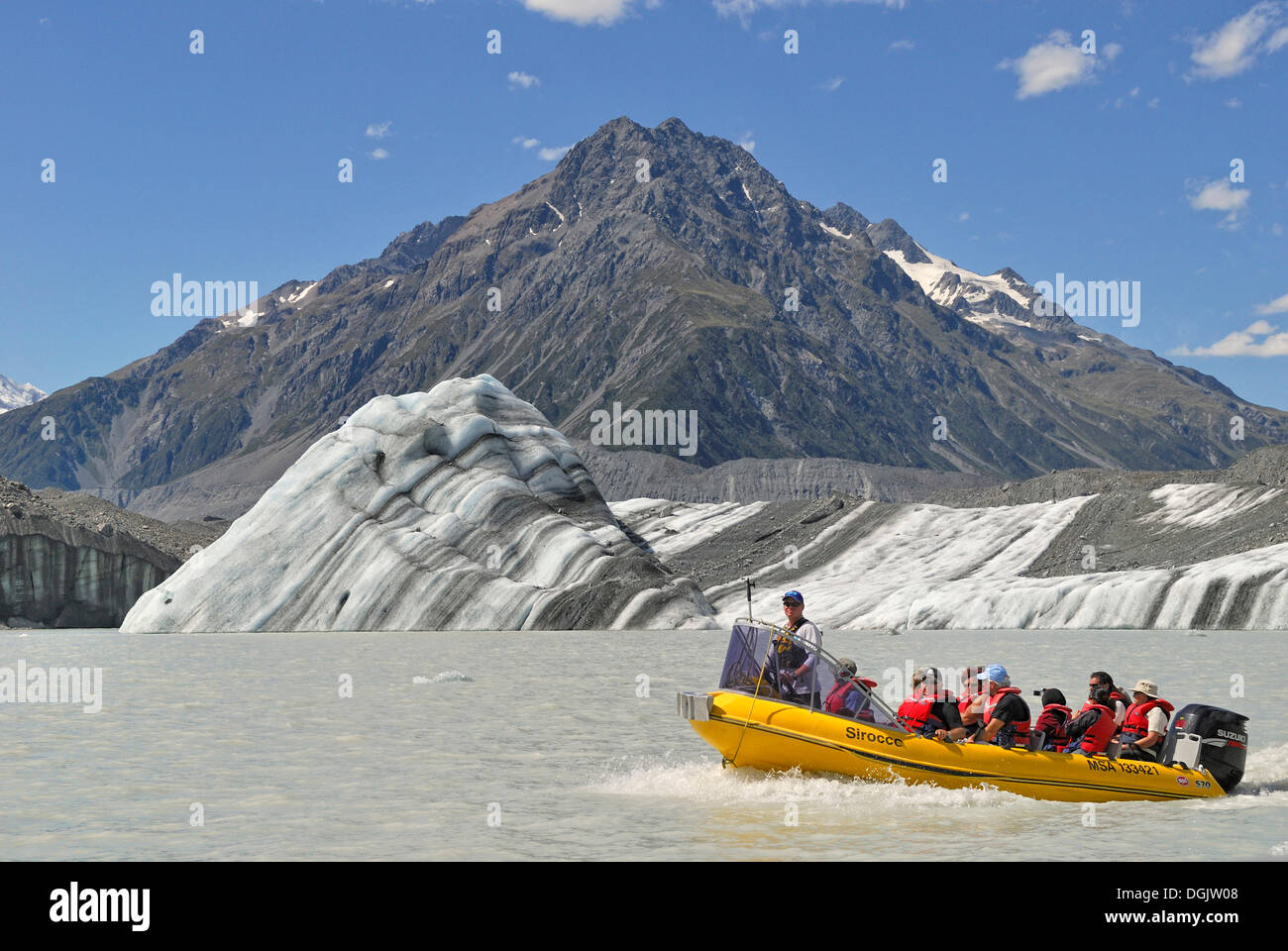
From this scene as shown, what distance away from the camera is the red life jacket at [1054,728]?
1808 cm

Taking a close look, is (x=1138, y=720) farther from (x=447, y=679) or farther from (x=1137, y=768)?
(x=447, y=679)

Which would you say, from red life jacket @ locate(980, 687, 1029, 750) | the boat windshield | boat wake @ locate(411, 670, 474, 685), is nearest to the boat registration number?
red life jacket @ locate(980, 687, 1029, 750)

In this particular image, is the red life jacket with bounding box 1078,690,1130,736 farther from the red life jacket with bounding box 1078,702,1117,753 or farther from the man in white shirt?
the man in white shirt

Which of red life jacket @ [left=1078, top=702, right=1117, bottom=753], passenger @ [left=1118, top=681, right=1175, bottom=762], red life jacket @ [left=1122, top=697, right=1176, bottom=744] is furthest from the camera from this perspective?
red life jacket @ [left=1122, top=697, right=1176, bottom=744]

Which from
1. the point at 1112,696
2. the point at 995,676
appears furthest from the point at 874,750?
the point at 1112,696

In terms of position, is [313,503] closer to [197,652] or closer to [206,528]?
[197,652]

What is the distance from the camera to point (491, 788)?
18234 mm

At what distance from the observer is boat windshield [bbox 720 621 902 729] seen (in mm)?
17688

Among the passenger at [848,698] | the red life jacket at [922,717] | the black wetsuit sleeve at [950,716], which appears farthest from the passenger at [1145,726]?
the passenger at [848,698]

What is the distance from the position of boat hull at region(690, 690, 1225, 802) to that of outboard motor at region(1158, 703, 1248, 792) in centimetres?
95

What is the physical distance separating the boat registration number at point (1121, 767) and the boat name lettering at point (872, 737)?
2.87m
